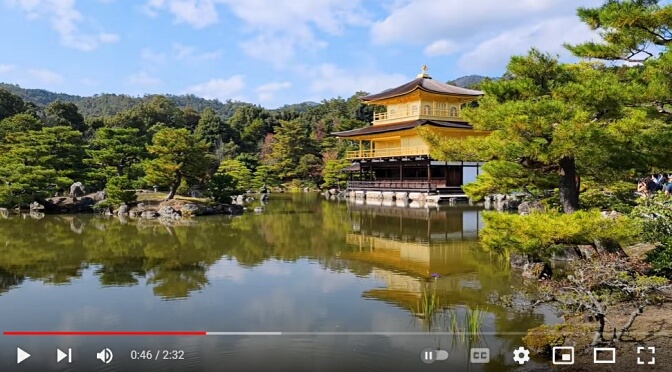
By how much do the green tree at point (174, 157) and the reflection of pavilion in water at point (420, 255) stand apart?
5.88 meters

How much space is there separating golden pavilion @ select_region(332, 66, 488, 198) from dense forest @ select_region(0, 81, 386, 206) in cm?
482

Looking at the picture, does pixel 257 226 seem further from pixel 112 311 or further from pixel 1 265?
pixel 112 311

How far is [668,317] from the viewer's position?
4.52 metres

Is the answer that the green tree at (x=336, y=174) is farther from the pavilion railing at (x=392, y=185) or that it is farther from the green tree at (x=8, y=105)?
the green tree at (x=8, y=105)

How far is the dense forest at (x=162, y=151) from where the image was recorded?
17109mm

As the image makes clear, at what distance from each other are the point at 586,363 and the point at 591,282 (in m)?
1.06

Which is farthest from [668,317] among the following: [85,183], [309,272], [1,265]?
[85,183]

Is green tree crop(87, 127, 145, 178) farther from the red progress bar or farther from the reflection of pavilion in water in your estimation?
the red progress bar

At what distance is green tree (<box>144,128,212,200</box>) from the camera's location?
1677 cm

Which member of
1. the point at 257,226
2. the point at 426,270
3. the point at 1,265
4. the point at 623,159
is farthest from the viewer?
the point at 257,226

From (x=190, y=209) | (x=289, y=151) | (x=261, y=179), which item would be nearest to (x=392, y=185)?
(x=261, y=179)

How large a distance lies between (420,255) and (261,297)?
12.7 ft

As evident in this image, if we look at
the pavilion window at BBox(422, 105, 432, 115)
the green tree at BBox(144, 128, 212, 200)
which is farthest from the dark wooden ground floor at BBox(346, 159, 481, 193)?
the green tree at BBox(144, 128, 212, 200)

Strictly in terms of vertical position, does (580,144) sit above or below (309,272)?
above
